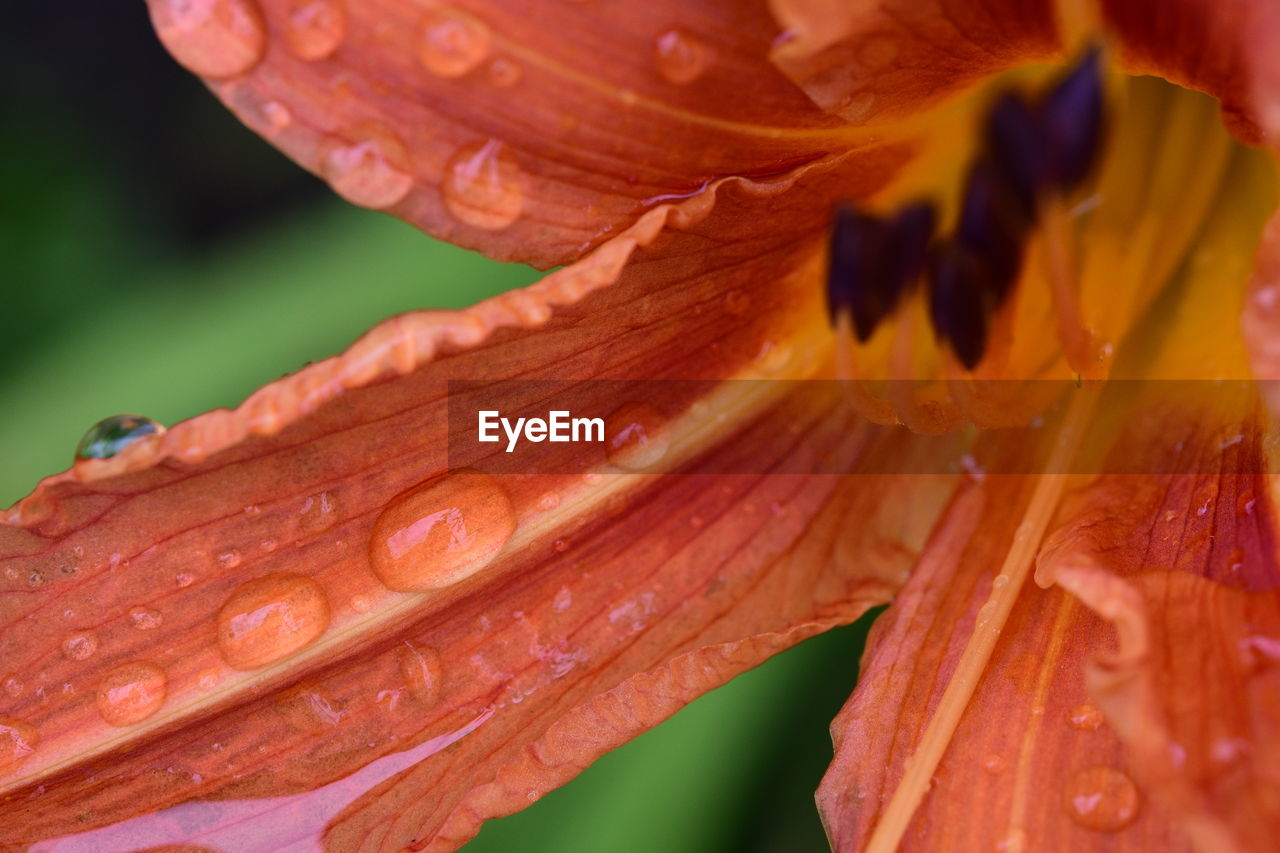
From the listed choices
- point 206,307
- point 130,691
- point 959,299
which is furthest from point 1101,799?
point 206,307

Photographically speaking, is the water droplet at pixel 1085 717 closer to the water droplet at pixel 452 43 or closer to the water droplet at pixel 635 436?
the water droplet at pixel 635 436

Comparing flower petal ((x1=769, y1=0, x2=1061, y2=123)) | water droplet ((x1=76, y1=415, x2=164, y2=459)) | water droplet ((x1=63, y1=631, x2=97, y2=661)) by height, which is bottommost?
water droplet ((x1=63, y1=631, x2=97, y2=661))

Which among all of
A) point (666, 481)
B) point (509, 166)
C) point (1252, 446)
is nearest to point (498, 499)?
point (666, 481)

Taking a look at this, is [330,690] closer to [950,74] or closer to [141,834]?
[141,834]

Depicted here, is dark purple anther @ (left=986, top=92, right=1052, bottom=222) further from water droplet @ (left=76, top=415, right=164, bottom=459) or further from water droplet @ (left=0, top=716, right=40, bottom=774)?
water droplet @ (left=0, top=716, right=40, bottom=774)

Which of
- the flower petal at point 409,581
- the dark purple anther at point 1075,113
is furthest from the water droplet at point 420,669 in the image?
the dark purple anther at point 1075,113

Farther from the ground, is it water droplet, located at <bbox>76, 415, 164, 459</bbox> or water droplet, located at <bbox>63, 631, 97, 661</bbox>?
water droplet, located at <bbox>76, 415, 164, 459</bbox>

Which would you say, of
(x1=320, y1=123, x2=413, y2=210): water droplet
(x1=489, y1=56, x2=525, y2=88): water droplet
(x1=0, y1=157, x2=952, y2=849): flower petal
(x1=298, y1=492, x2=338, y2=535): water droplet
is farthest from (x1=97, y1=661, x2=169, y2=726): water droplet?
(x1=489, y1=56, x2=525, y2=88): water droplet

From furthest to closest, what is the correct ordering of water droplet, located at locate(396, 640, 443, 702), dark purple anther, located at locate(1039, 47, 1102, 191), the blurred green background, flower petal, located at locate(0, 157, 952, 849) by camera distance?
1. the blurred green background
2. water droplet, located at locate(396, 640, 443, 702)
3. flower petal, located at locate(0, 157, 952, 849)
4. dark purple anther, located at locate(1039, 47, 1102, 191)

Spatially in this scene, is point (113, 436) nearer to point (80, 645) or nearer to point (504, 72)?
point (80, 645)
